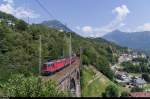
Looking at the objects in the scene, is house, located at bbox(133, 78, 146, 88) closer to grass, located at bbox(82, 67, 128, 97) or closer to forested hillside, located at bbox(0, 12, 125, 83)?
forested hillside, located at bbox(0, 12, 125, 83)

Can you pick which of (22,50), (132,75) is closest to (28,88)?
(22,50)

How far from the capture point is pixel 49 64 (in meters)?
33.0

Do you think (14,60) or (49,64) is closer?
(49,64)

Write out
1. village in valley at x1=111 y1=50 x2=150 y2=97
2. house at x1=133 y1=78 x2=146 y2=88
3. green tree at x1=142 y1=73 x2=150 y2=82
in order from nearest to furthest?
house at x1=133 y1=78 x2=146 y2=88
village in valley at x1=111 y1=50 x2=150 y2=97
green tree at x1=142 y1=73 x2=150 y2=82

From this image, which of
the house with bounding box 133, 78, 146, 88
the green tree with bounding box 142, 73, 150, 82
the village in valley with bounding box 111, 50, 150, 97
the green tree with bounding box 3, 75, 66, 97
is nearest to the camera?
the green tree with bounding box 3, 75, 66, 97

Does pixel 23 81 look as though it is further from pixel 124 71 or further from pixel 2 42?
pixel 124 71

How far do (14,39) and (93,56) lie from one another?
37.9 metres

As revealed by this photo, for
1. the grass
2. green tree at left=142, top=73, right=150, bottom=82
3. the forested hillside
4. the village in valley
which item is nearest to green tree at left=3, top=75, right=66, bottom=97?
the forested hillside

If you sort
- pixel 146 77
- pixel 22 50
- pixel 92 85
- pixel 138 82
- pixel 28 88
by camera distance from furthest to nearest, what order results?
pixel 146 77
pixel 138 82
pixel 92 85
pixel 22 50
pixel 28 88

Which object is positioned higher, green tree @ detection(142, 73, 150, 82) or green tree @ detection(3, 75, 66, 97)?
green tree @ detection(3, 75, 66, 97)

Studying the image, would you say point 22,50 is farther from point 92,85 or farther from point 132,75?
point 132,75

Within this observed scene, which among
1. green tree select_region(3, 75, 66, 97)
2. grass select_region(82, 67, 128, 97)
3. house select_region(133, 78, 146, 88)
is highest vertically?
green tree select_region(3, 75, 66, 97)

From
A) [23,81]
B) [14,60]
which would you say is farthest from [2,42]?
[23,81]

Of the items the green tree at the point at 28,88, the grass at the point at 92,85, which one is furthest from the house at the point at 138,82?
the green tree at the point at 28,88
